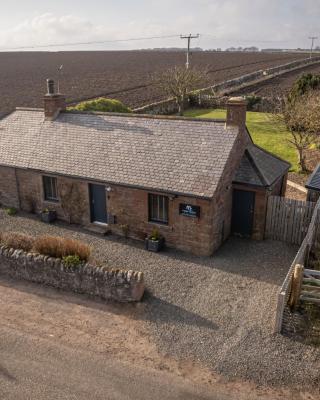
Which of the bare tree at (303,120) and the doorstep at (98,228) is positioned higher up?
the bare tree at (303,120)

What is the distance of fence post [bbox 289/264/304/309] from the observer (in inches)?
454

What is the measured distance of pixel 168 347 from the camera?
1090 cm

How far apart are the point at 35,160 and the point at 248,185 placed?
31.6ft

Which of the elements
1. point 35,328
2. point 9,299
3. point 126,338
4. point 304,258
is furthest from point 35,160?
point 304,258

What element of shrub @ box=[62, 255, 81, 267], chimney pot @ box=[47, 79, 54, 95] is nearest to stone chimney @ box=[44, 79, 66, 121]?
chimney pot @ box=[47, 79, 54, 95]

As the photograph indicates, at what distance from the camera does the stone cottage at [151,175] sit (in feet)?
50.4

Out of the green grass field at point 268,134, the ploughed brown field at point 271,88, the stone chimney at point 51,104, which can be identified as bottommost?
the green grass field at point 268,134

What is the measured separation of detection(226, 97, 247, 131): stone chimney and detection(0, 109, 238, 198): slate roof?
312 millimetres

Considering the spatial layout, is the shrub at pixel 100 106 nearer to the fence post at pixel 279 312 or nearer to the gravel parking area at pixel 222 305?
the gravel parking area at pixel 222 305

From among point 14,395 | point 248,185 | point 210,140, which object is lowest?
point 14,395

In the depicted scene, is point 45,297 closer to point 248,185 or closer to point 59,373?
point 59,373

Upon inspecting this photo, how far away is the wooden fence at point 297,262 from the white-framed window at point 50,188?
35.9 ft

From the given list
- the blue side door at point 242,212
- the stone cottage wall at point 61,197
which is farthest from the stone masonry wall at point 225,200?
the stone cottage wall at point 61,197

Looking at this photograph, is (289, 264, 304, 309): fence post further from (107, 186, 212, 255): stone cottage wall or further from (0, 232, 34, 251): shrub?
(0, 232, 34, 251): shrub
